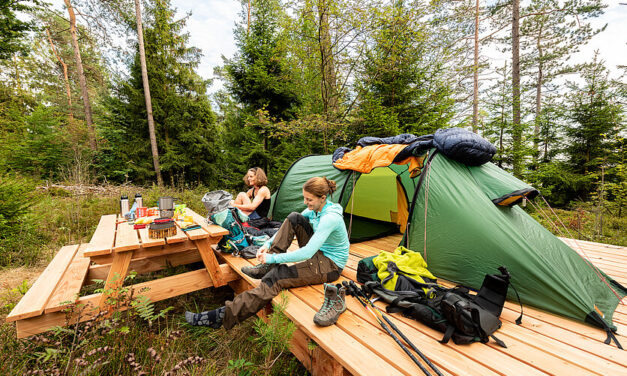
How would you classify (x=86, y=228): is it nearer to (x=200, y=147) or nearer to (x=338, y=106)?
(x=200, y=147)

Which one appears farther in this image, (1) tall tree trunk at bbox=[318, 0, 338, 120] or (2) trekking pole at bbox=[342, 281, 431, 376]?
(1) tall tree trunk at bbox=[318, 0, 338, 120]

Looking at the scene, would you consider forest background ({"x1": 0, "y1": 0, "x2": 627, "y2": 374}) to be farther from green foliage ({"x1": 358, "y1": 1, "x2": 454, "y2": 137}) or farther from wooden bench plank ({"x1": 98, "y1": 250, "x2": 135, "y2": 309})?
wooden bench plank ({"x1": 98, "y1": 250, "x2": 135, "y2": 309})

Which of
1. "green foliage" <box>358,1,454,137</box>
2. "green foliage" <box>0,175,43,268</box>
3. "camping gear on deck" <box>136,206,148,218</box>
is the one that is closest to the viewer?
"camping gear on deck" <box>136,206,148,218</box>

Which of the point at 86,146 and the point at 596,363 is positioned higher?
the point at 86,146

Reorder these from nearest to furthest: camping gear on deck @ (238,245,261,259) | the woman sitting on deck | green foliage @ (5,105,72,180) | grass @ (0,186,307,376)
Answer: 1. grass @ (0,186,307,376)
2. camping gear on deck @ (238,245,261,259)
3. the woman sitting on deck
4. green foliage @ (5,105,72,180)

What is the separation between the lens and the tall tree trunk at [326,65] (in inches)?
205

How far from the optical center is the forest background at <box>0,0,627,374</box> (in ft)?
17.1

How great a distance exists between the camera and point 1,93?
940 centimetres

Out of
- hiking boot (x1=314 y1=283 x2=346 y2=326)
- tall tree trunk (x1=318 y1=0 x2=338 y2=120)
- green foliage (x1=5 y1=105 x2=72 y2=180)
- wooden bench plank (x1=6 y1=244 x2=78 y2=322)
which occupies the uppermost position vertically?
tall tree trunk (x1=318 y1=0 x2=338 y2=120)

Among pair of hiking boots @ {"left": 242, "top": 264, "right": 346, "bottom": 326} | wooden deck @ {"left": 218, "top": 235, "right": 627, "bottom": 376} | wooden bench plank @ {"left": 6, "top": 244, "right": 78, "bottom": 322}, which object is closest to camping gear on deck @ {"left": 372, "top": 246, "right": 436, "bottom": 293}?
wooden deck @ {"left": 218, "top": 235, "right": 627, "bottom": 376}

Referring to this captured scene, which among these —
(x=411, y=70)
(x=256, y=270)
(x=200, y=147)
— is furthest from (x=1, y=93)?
(x=411, y=70)

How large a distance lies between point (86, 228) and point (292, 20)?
5768mm

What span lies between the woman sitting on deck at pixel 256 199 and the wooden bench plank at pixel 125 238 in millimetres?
1530

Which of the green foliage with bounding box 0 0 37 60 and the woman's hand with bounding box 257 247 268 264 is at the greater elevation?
the green foliage with bounding box 0 0 37 60
